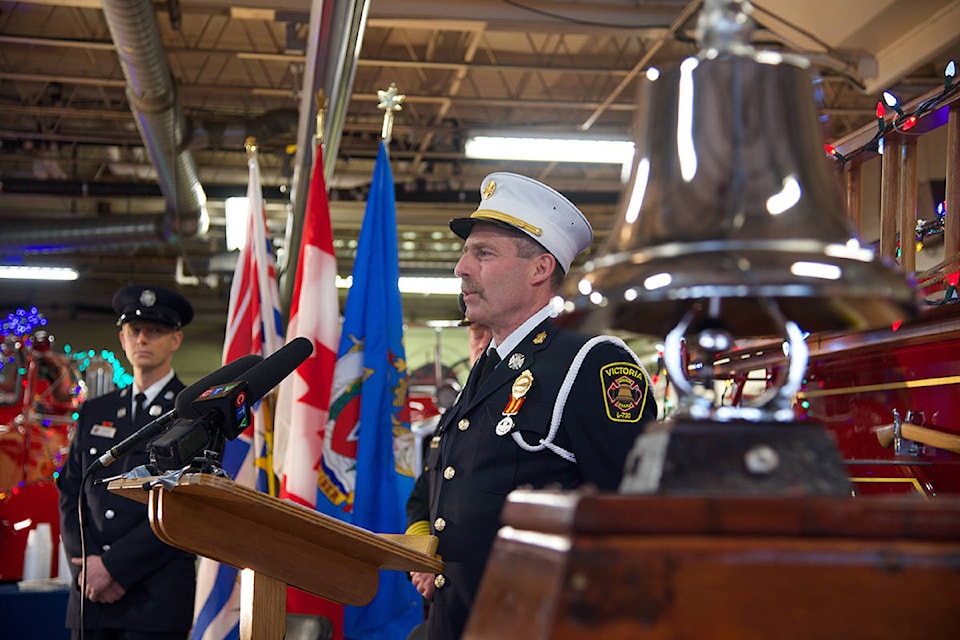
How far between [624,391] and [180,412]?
852 millimetres

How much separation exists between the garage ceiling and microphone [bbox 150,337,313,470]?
2.99 metres

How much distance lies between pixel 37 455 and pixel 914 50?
6864 millimetres

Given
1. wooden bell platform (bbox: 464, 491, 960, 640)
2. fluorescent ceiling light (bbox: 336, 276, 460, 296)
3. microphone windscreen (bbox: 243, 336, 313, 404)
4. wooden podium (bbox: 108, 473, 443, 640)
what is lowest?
wooden podium (bbox: 108, 473, 443, 640)

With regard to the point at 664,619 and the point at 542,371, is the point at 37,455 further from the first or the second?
the point at 664,619

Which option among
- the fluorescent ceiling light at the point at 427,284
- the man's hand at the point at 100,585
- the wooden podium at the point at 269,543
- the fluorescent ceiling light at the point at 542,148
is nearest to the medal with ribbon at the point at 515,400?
the wooden podium at the point at 269,543

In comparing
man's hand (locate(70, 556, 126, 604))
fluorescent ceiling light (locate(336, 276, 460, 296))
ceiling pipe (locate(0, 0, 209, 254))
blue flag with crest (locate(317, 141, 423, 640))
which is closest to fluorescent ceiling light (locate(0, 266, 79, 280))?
ceiling pipe (locate(0, 0, 209, 254))

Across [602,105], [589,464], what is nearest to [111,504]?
[589,464]

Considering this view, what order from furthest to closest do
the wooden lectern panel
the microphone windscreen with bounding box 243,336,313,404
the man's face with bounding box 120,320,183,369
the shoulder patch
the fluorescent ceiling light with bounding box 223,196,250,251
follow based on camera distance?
the fluorescent ceiling light with bounding box 223,196,250,251 → the man's face with bounding box 120,320,183,369 → the shoulder patch → the microphone windscreen with bounding box 243,336,313,404 → the wooden lectern panel

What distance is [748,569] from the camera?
76 cm

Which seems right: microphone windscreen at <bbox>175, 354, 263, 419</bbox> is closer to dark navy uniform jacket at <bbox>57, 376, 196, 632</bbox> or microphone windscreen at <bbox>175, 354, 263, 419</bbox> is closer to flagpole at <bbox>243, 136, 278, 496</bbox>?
dark navy uniform jacket at <bbox>57, 376, 196, 632</bbox>

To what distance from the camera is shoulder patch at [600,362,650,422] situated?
2072 mm

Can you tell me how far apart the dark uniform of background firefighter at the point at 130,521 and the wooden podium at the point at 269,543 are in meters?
1.36

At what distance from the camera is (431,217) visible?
41.6ft

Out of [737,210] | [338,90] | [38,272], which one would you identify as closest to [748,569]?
[737,210]
